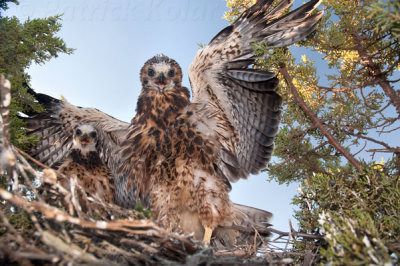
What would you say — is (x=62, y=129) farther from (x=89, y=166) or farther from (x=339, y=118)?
(x=339, y=118)

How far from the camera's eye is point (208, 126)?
11.2ft

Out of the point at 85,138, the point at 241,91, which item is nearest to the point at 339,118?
the point at 241,91

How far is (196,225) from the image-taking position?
10.9ft

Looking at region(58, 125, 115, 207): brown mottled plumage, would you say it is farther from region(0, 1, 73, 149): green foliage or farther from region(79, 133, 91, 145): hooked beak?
region(0, 1, 73, 149): green foliage

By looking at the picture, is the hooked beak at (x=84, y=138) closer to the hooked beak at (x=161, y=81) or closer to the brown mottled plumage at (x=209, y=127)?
the brown mottled plumage at (x=209, y=127)

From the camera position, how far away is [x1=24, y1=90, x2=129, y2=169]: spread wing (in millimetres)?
4266

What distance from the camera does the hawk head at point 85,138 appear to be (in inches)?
154

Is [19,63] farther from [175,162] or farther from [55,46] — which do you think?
[175,162]

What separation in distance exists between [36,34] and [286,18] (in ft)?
9.37

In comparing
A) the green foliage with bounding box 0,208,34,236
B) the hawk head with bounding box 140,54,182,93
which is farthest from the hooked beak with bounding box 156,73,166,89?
the green foliage with bounding box 0,208,34,236

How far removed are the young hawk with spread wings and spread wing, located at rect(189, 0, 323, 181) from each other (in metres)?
0.01

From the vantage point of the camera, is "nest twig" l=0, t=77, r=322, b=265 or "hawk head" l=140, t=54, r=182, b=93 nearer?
"nest twig" l=0, t=77, r=322, b=265

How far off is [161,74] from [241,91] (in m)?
0.98

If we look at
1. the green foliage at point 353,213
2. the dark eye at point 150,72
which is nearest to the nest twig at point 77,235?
the green foliage at point 353,213
